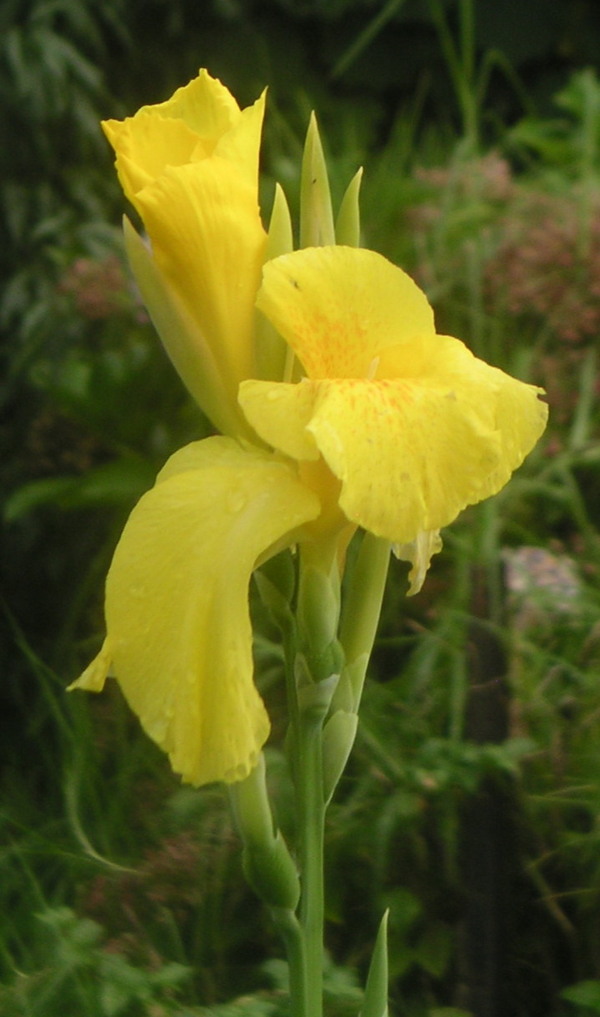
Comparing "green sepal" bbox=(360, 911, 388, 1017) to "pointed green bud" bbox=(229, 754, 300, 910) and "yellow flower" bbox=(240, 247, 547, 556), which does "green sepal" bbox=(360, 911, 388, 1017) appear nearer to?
"pointed green bud" bbox=(229, 754, 300, 910)

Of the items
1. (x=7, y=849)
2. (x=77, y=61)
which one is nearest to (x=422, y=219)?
(x=77, y=61)

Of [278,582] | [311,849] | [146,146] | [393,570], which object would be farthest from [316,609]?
[393,570]

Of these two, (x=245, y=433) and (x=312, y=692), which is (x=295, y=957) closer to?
(x=312, y=692)

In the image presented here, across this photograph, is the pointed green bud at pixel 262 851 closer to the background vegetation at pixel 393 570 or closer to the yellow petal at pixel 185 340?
the yellow petal at pixel 185 340

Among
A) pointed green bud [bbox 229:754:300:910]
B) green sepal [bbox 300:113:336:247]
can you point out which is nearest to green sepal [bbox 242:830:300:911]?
pointed green bud [bbox 229:754:300:910]

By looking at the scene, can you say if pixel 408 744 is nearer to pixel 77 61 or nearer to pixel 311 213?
pixel 311 213

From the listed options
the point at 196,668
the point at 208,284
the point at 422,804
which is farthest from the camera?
the point at 422,804

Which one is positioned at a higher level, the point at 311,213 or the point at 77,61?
the point at 311,213
